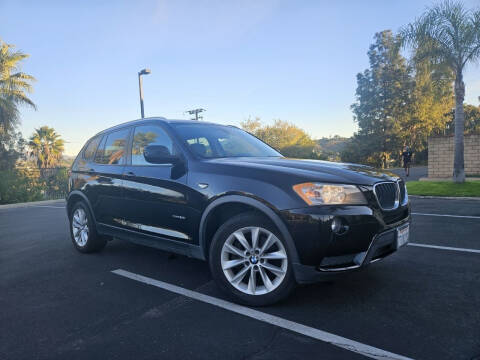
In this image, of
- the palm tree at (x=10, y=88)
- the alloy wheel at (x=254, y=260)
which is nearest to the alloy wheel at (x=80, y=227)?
the alloy wheel at (x=254, y=260)

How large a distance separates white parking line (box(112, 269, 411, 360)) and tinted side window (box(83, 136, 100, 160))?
2240 mm

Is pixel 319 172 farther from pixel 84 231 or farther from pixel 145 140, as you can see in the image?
pixel 84 231

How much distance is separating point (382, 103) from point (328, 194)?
40.1m

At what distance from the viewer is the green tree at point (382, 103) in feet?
127

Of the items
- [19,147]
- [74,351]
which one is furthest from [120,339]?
[19,147]

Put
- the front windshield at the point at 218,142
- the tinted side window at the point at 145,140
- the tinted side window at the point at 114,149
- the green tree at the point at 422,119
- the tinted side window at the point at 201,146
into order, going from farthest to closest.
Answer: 1. the green tree at the point at 422,119
2. the tinted side window at the point at 114,149
3. the tinted side window at the point at 145,140
4. the front windshield at the point at 218,142
5. the tinted side window at the point at 201,146

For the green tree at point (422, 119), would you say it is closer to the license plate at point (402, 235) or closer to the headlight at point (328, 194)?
the license plate at point (402, 235)

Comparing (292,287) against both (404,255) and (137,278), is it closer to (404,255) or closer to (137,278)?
(137,278)

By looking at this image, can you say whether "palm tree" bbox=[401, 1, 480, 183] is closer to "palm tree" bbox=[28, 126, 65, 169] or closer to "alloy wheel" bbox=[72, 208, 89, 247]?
"alloy wheel" bbox=[72, 208, 89, 247]

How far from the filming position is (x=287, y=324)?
275cm

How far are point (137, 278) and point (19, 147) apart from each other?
32.8m

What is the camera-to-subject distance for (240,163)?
11.1 ft

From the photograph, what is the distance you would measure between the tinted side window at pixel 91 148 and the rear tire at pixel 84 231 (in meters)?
0.69

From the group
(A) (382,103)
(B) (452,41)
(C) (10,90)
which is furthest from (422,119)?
(C) (10,90)
